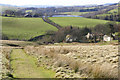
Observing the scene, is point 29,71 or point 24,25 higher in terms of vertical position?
point 29,71

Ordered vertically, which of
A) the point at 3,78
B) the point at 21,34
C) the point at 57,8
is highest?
the point at 57,8

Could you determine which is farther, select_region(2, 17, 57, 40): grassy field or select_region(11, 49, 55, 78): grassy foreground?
select_region(2, 17, 57, 40): grassy field

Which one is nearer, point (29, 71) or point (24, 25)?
point (29, 71)

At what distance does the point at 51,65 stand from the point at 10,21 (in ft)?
324

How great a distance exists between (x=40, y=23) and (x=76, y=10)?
103m

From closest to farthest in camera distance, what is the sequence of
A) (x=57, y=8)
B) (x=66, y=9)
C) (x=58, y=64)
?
(x=58, y=64)
(x=57, y=8)
(x=66, y=9)

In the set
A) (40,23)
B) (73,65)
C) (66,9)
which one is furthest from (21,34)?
(66,9)

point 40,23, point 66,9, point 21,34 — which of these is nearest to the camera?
point 21,34

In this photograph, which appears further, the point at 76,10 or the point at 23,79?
the point at 76,10

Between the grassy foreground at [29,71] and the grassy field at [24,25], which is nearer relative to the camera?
the grassy foreground at [29,71]

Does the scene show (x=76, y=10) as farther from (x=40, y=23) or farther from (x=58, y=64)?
(x=58, y=64)

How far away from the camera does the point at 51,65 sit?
10539 millimetres

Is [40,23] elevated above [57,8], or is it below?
below

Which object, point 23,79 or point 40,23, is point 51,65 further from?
point 40,23
